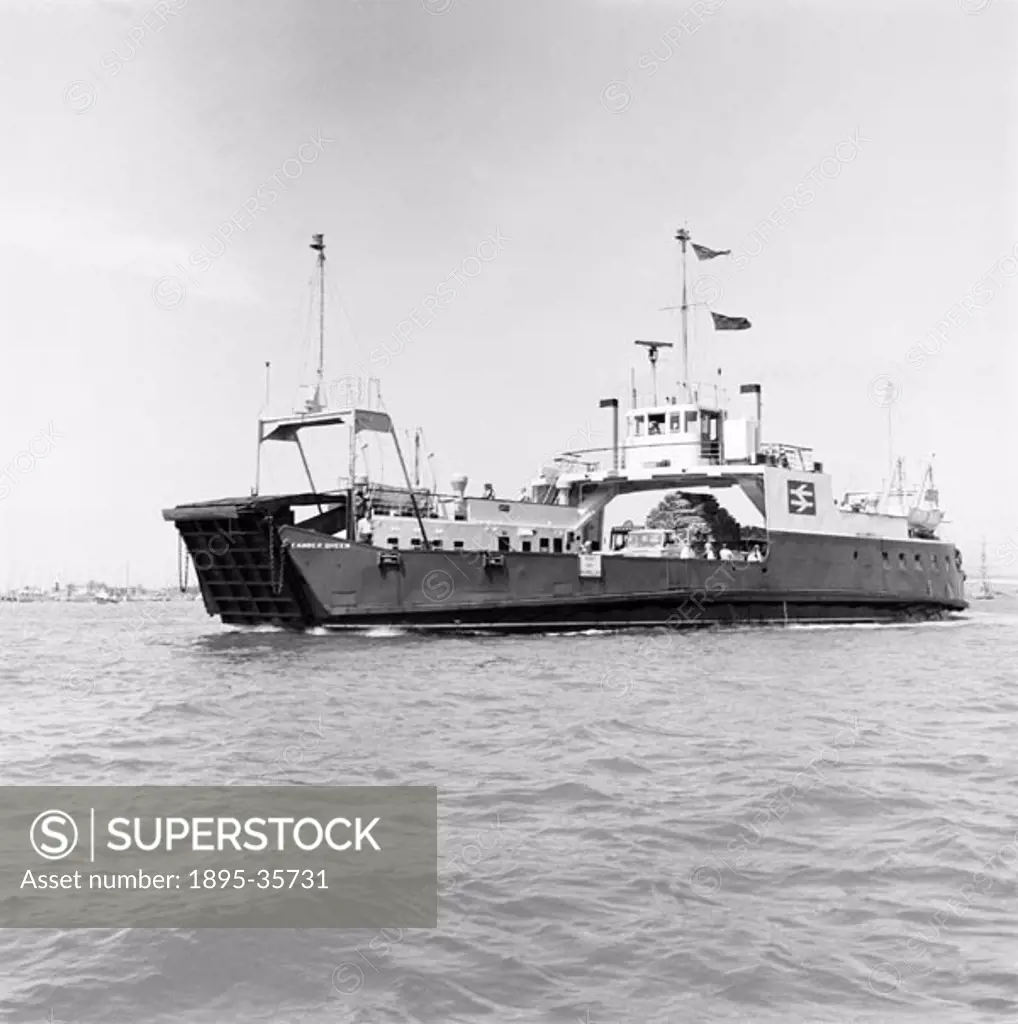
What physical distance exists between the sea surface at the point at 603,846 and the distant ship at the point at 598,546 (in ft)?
21.2

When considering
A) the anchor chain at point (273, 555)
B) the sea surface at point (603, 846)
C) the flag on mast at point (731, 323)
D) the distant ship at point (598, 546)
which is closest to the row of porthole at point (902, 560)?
the distant ship at point (598, 546)

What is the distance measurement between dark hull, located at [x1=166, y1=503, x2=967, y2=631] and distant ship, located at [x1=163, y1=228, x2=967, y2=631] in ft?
0.12

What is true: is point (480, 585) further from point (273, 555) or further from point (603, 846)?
point (603, 846)

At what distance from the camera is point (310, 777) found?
25.7 feet

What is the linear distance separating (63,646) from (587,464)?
540 inches

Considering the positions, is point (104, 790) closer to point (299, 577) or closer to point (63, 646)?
point (299, 577)

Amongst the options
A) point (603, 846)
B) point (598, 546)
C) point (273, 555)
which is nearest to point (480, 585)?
point (273, 555)

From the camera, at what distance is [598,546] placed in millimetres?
30906

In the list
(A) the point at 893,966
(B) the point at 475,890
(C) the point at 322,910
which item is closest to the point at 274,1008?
(C) the point at 322,910

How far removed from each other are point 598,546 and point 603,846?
82.0 feet

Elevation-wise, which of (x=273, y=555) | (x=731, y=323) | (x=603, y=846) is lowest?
(x=603, y=846)

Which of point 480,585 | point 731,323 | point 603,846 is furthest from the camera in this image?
point 731,323

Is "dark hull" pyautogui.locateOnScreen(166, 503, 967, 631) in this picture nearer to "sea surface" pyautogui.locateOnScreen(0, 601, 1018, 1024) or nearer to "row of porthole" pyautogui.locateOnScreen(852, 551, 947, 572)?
"row of porthole" pyautogui.locateOnScreen(852, 551, 947, 572)

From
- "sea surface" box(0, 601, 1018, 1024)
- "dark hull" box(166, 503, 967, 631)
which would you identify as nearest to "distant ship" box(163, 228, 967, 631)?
"dark hull" box(166, 503, 967, 631)
